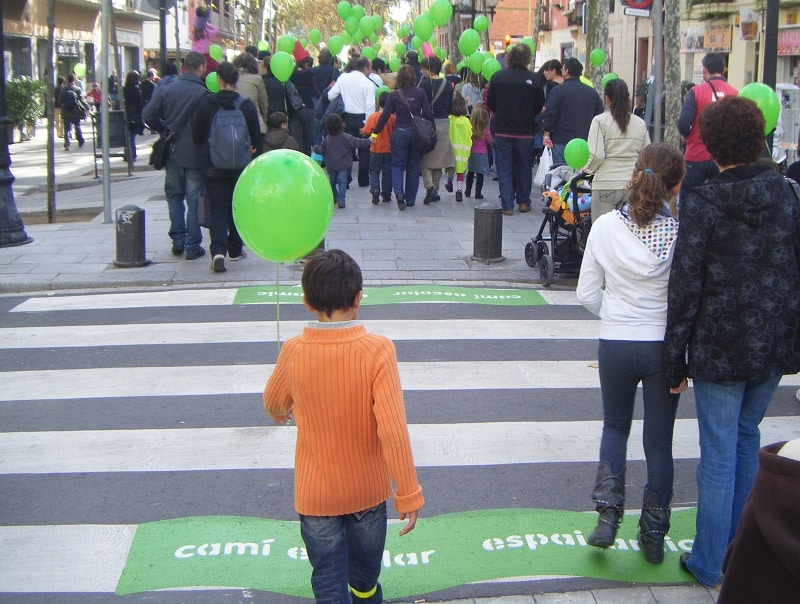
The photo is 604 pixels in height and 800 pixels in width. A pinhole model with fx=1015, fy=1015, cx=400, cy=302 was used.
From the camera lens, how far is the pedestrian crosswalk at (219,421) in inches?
192

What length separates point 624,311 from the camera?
4121 millimetres

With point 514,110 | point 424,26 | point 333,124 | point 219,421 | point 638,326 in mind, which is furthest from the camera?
point 424,26

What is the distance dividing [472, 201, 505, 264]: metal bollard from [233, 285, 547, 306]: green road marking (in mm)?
1016

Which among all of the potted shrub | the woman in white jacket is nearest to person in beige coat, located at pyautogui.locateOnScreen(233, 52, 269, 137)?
the woman in white jacket

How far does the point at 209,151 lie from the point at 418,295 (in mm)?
2465

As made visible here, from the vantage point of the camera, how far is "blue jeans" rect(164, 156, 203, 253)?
10.4 metres

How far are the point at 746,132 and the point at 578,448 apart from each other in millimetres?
2337

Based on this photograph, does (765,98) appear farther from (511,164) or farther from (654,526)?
(511,164)

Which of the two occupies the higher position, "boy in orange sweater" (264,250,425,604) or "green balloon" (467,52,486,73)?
"green balloon" (467,52,486,73)

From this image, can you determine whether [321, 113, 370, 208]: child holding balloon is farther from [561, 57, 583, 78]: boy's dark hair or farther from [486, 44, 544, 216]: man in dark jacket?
[561, 57, 583, 78]: boy's dark hair

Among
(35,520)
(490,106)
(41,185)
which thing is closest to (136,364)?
(35,520)

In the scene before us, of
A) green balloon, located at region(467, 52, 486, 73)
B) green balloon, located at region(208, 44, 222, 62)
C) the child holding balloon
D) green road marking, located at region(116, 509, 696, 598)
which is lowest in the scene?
green road marking, located at region(116, 509, 696, 598)

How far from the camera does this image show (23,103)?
27.5m

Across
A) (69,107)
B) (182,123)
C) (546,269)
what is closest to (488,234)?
(546,269)
